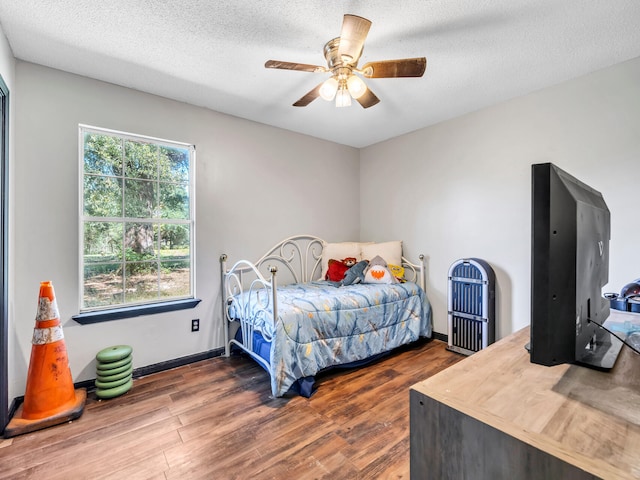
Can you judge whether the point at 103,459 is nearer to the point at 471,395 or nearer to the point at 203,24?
the point at 471,395

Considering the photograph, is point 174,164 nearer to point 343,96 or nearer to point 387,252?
point 343,96

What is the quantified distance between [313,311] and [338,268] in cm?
119

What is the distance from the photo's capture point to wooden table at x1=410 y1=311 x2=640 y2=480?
1.67 feet

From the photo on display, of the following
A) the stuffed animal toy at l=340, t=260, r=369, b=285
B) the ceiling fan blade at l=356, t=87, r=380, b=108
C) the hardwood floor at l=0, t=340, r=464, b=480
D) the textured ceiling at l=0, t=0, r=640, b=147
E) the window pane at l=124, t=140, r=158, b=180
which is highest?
the textured ceiling at l=0, t=0, r=640, b=147

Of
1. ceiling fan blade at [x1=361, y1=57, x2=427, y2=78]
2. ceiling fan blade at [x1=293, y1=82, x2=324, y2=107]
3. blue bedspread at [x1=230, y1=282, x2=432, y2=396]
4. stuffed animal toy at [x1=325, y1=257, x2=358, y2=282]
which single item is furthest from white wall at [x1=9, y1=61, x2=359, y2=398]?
ceiling fan blade at [x1=361, y1=57, x2=427, y2=78]

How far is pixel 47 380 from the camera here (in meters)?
1.92

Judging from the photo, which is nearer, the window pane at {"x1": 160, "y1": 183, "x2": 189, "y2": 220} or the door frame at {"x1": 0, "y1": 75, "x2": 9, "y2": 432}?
the door frame at {"x1": 0, "y1": 75, "x2": 9, "y2": 432}

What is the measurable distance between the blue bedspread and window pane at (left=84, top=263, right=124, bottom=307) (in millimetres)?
980

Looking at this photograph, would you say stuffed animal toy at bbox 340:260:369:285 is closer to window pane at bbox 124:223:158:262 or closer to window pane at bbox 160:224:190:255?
window pane at bbox 160:224:190:255

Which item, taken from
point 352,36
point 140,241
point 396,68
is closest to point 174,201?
point 140,241

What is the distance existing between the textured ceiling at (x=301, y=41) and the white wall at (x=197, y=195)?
0.72 ft

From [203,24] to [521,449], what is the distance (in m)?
2.33

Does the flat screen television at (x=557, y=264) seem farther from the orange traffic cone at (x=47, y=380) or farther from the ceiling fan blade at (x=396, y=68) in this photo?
the orange traffic cone at (x=47, y=380)

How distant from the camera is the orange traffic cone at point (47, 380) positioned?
1.87 m
